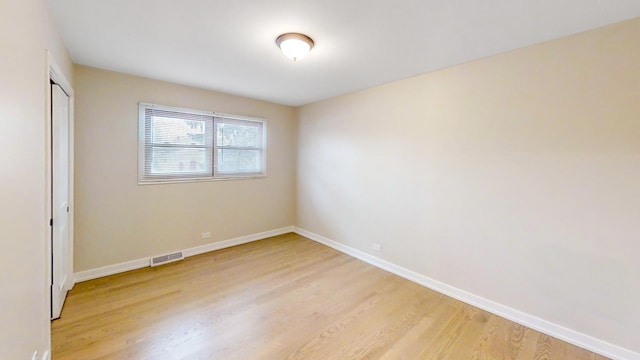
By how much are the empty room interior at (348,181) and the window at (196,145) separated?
0.03m

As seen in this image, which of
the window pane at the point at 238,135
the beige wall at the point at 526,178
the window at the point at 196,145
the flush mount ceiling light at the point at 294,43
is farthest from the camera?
the window pane at the point at 238,135

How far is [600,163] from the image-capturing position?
1.99m

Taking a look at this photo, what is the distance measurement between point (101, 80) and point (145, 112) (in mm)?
529

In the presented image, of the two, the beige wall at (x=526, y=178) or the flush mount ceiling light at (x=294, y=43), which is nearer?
the beige wall at (x=526, y=178)

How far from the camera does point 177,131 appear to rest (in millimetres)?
3643

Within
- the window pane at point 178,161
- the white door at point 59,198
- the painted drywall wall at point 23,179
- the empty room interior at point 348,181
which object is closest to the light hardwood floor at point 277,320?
the empty room interior at point 348,181

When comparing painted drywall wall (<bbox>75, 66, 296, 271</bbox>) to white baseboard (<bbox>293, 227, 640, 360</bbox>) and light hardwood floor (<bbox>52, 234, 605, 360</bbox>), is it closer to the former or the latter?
light hardwood floor (<bbox>52, 234, 605, 360</bbox>)

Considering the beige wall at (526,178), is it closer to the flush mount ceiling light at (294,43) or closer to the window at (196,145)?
the flush mount ceiling light at (294,43)

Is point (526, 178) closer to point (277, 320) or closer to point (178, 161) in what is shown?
point (277, 320)

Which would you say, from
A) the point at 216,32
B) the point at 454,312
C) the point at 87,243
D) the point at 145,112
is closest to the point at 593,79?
the point at 454,312

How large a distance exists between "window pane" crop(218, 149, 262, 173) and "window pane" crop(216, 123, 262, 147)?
130 mm

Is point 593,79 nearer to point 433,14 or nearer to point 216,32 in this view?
point 433,14

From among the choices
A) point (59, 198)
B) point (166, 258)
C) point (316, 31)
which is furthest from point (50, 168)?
point (316, 31)

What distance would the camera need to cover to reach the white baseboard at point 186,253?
303 centimetres
